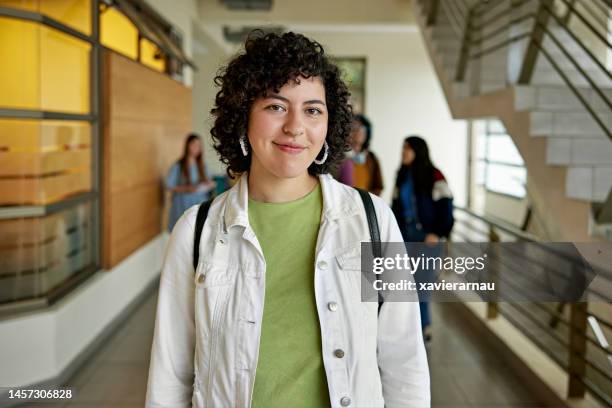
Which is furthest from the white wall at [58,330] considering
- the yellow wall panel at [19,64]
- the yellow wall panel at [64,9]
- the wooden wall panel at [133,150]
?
the yellow wall panel at [64,9]

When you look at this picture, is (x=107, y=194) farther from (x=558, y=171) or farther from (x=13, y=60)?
(x=558, y=171)

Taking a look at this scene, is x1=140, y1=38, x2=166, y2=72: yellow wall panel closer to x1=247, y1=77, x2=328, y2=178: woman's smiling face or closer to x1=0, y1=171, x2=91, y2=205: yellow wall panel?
x1=0, y1=171, x2=91, y2=205: yellow wall panel

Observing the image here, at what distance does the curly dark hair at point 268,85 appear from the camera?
1.30 m

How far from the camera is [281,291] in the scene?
51.2 inches

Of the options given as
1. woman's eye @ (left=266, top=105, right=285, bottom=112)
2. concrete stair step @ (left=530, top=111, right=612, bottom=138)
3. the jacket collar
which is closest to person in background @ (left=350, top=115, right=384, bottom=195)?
concrete stair step @ (left=530, top=111, right=612, bottom=138)

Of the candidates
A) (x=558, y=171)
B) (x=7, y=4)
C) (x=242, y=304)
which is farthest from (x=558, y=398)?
(x=7, y=4)

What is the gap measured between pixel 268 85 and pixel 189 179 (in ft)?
16.4

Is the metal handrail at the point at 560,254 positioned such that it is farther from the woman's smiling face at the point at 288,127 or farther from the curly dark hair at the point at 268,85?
the woman's smiling face at the point at 288,127

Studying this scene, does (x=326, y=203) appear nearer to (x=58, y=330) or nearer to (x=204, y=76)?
(x=58, y=330)

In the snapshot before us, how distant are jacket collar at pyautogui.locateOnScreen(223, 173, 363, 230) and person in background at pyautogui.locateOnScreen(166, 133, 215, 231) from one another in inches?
182

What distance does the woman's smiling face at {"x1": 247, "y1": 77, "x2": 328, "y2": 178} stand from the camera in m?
1.28

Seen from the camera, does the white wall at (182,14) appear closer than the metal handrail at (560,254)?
No

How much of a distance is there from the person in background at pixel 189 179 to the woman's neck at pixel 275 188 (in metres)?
4.62

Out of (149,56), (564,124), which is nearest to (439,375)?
(564,124)
